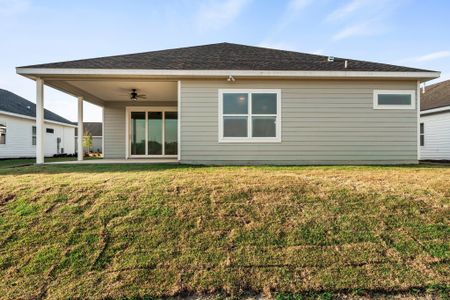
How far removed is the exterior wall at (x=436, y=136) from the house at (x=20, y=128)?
63.9ft

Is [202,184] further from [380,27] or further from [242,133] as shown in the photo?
[380,27]

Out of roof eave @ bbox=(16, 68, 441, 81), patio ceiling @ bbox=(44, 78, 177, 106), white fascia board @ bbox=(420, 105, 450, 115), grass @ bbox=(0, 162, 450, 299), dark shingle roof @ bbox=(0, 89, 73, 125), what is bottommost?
grass @ bbox=(0, 162, 450, 299)

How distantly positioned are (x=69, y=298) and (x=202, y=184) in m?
2.82

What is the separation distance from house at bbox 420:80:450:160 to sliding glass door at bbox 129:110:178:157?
12.1 m

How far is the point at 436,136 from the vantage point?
1409cm

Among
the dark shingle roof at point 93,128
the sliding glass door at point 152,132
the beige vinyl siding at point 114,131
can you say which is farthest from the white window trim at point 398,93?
the dark shingle roof at point 93,128

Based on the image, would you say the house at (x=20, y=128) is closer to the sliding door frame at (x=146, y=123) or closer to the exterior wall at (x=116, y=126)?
the exterior wall at (x=116, y=126)

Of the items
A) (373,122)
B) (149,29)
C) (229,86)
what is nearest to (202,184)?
(229,86)

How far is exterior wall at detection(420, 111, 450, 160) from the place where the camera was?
13.4 m

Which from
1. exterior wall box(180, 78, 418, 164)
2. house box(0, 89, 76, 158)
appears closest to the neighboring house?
house box(0, 89, 76, 158)

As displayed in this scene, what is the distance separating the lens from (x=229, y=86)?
861cm

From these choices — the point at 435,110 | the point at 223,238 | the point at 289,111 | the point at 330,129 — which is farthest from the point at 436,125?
the point at 223,238

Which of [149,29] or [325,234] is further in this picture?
[149,29]

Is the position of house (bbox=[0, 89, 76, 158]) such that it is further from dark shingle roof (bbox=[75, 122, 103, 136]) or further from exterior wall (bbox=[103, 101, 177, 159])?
dark shingle roof (bbox=[75, 122, 103, 136])
